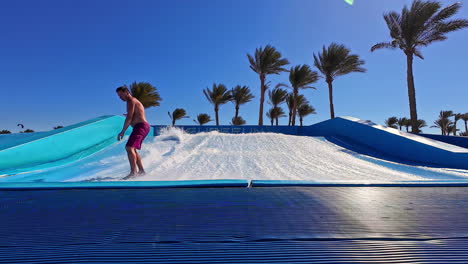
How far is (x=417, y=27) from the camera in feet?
31.4

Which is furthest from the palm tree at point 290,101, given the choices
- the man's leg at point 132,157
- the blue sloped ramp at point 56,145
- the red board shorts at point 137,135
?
the man's leg at point 132,157

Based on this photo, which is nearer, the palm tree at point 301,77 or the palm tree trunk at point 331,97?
the palm tree trunk at point 331,97

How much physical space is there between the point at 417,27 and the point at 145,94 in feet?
51.3

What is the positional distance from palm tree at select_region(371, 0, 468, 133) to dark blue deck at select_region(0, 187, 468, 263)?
959 centimetres

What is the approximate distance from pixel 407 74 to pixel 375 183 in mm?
9794

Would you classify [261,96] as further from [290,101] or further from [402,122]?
[402,122]

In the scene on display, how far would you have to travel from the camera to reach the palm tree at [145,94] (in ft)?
51.3

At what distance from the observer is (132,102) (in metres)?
3.37

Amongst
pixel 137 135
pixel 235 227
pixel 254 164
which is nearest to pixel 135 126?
pixel 137 135

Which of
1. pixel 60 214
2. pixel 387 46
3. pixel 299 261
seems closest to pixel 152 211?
pixel 60 214

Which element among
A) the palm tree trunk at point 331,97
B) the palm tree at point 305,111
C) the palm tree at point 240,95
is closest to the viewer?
the palm tree trunk at point 331,97

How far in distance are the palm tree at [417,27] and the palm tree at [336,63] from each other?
3.30 meters

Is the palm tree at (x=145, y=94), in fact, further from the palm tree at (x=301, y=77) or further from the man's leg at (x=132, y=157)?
the man's leg at (x=132, y=157)

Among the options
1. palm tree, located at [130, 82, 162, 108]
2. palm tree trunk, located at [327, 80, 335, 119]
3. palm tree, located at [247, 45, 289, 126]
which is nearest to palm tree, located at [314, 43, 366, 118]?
palm tree trunk, located at [327, 80, 335, 119]
